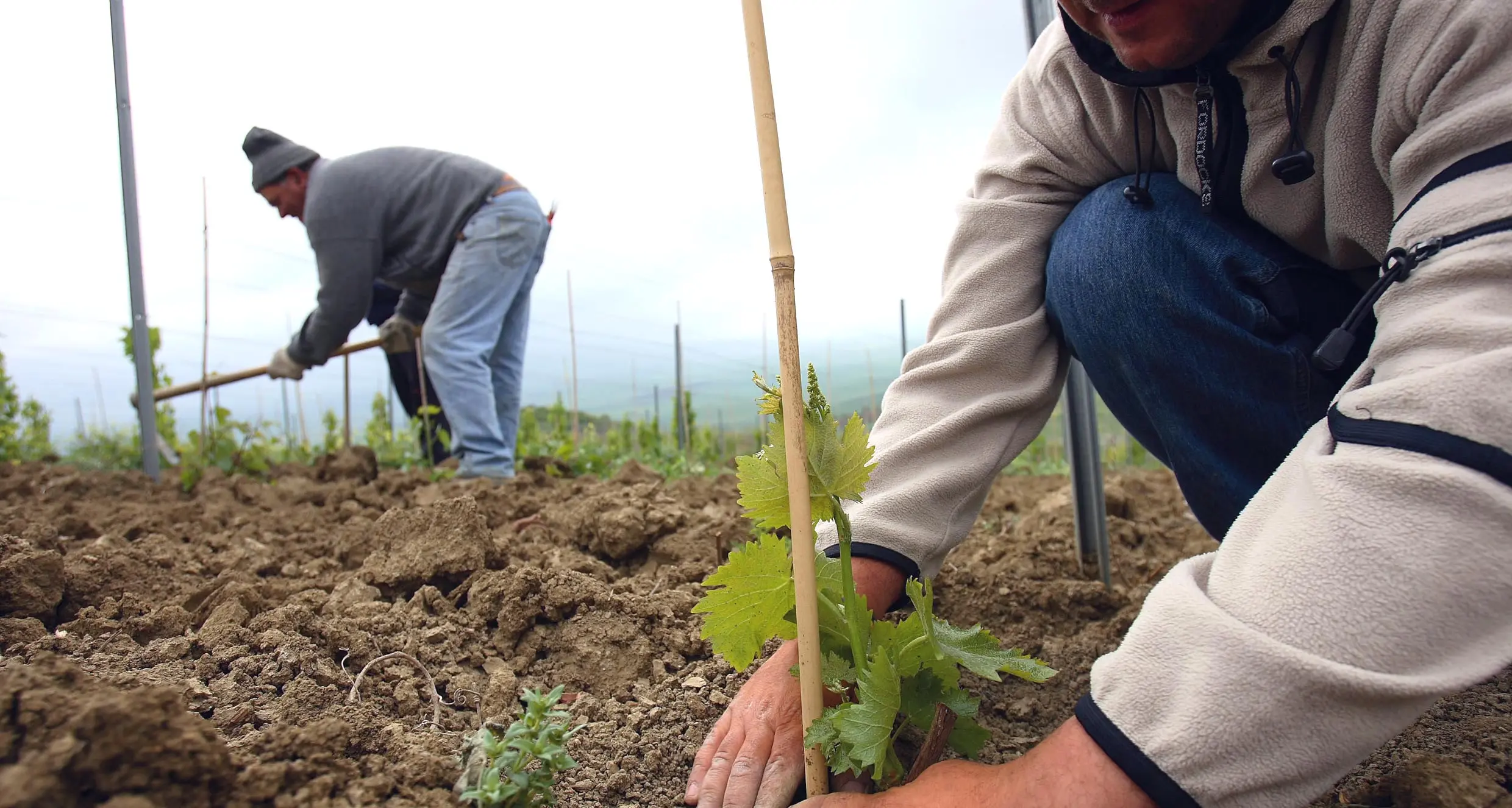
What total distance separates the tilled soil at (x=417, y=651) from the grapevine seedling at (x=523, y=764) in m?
0.06

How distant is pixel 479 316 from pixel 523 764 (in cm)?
338

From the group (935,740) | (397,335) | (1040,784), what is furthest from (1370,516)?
(397,335)

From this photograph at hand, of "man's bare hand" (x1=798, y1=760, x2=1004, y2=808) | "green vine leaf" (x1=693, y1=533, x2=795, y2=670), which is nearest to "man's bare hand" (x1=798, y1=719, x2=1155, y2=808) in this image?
"man's bare hand" (x1=798, y1=760, x2=1004, y2=808)

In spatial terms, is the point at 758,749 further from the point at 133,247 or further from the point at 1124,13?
the point at 133,247

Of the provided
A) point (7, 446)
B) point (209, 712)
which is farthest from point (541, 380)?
point (209, 712)

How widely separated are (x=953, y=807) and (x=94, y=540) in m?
2.25

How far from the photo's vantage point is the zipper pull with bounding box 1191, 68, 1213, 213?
116cm

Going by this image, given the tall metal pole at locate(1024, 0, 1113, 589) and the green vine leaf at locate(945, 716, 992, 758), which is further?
the tall metal pole at locate(1024, 0, 1113, 589)

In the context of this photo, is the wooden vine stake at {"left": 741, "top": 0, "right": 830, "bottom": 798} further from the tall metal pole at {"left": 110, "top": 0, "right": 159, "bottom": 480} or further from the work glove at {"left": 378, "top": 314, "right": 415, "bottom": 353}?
the work glove at {"left": 378, "top": 314, "right": 415, "bottom": 353}

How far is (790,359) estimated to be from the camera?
94cm

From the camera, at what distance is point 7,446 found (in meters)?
5.10

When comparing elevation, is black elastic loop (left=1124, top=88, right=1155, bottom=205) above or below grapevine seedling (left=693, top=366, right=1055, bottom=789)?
above

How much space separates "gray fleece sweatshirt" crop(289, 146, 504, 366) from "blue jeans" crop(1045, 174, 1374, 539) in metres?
3.37

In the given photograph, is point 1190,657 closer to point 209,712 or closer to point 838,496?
point 838,496
